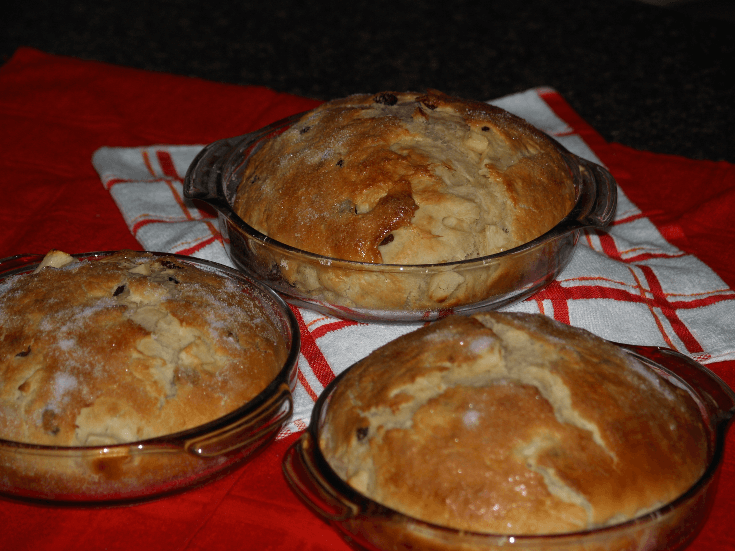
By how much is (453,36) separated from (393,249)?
2.35 meters

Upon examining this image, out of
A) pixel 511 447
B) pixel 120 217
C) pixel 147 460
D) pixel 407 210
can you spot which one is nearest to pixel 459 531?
pixel 511 447

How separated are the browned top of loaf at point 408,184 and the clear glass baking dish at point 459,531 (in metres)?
0.46

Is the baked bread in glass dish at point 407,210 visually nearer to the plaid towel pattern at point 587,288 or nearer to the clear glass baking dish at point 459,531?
the plaid towel pattern at point 587,288

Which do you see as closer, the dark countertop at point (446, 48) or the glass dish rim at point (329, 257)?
the glass dish rim at point (329, 257)

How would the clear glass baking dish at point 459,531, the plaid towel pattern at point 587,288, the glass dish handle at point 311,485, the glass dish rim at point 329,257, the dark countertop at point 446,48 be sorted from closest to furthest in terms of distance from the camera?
the clear glass baking dish at point 459,531, the glass dish handle at point 311,485, the glass dish rim at point 329,257, the plaid towel pattern at point 587,288, the dark countertop at point 446,48

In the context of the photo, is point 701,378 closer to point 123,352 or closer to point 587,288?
point 587,288

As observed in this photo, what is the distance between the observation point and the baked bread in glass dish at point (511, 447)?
101 centimetres

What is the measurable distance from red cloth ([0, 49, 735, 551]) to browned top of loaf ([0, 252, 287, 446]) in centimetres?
17

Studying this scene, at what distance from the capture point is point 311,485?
110cm

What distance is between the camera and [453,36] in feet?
11.8

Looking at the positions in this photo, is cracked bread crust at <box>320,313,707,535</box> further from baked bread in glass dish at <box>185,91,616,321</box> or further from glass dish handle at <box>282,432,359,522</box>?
baked bread in glass dish at <box>185,91,616,321</box>

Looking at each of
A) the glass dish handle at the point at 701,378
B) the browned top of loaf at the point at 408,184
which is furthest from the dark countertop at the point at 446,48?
the glass dish handle at the point at 701,378

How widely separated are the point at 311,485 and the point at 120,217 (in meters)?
1.36

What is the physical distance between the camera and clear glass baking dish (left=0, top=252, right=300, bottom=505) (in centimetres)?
113
